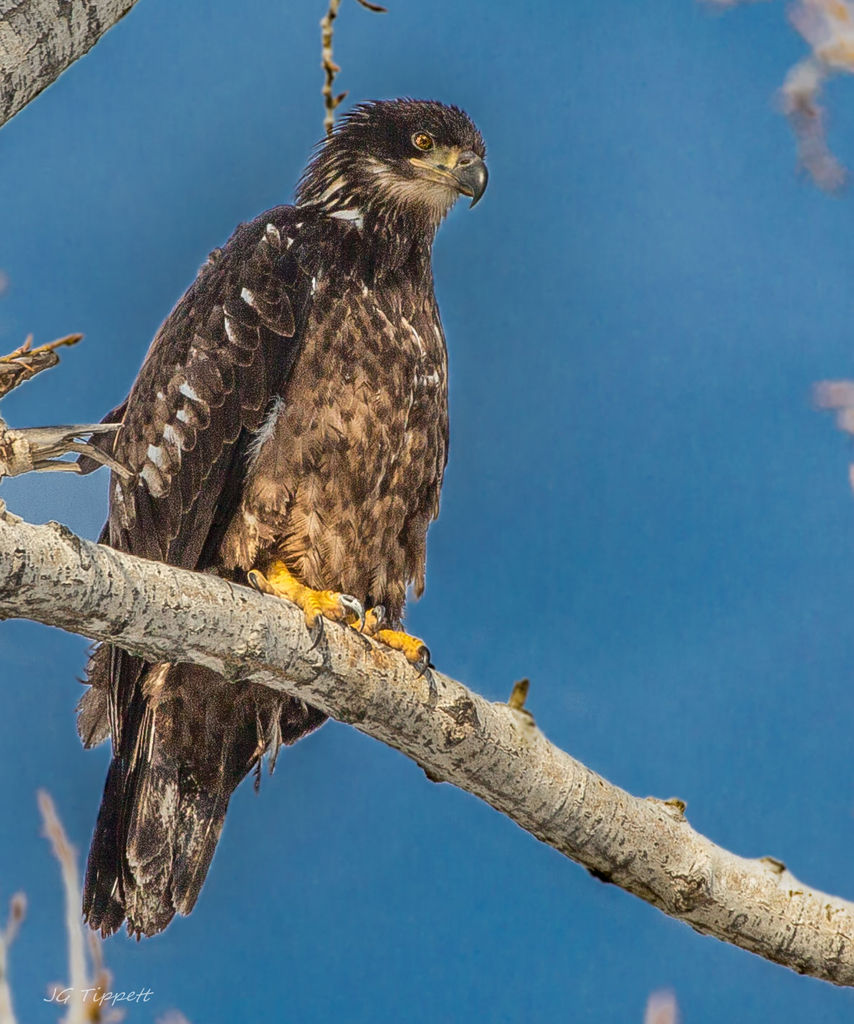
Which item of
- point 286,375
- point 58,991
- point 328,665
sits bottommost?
point 58,991

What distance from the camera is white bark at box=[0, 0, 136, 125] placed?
1.66 m

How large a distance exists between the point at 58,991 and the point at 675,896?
1.68 meters

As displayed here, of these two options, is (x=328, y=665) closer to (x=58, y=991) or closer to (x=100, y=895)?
(x=100, y=895)

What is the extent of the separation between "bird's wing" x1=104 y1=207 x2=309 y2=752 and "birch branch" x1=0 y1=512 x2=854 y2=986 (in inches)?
25.4

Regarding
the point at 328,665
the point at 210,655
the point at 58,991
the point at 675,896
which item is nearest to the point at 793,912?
the point at 675,896

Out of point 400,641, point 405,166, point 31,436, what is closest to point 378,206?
point 405,166

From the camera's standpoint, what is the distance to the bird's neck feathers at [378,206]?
10.5 feet

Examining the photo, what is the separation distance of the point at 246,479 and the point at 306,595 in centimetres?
36

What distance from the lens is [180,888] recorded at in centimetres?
298

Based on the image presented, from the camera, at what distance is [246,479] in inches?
116

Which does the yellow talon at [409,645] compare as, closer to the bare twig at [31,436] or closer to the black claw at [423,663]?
the black claw at [423,663]

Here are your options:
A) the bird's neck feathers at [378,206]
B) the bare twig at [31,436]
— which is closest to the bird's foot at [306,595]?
the bare twig at [31,436]

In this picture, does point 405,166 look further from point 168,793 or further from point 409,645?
point 168,793

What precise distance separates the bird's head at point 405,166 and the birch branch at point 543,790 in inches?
53.6
